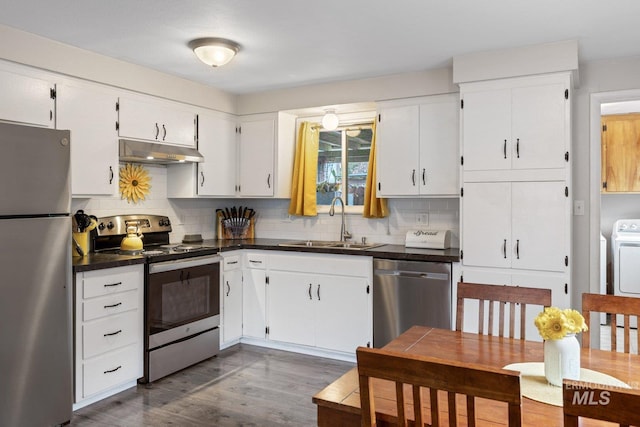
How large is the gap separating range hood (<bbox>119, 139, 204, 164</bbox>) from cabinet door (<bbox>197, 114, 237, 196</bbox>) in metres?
0.20

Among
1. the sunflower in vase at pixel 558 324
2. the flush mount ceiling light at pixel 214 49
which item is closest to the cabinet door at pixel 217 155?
the flush mount ceiling light at pixel 214 49

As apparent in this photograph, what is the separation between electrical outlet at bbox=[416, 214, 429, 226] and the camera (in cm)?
424

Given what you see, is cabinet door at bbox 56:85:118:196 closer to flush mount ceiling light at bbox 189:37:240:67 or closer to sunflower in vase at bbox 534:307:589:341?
flush mount ceiling light at bbox 189:37:240:67

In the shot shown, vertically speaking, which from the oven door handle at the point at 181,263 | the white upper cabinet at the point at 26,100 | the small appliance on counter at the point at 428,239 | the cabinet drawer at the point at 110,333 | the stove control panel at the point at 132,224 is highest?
the white upper cabinet at the point at 26,100

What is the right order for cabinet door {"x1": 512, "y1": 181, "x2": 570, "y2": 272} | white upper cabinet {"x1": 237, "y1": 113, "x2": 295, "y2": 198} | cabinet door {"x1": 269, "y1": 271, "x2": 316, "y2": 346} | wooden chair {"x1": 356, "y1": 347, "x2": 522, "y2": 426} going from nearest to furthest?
wooden chair {"x1": 356, "y1": 347, "x2": 522, "y2": 426}
cabinet door {"x1": 512, "y1": 181, "x2": 570, "y2": 272}
cabinet door {"x1": 269, "y1": 271, "x2": 316, "y2": 346}
white upper cabinet {"x1": 237, "y1": 113, "x2": 295, "y2": 198}

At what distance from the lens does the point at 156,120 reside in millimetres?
3910

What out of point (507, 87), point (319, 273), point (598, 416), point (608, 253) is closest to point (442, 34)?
point (507, 87)

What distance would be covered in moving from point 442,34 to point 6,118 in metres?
2.72

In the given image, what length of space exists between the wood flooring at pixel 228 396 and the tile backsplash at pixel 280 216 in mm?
1269

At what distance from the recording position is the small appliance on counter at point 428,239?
385 centimetres

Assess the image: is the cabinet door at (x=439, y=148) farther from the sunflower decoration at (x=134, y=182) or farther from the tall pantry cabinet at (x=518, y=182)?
the sunflower decoration at (x=134, y=182)

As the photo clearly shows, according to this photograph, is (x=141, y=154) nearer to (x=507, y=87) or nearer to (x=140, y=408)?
(x=140, y=408)

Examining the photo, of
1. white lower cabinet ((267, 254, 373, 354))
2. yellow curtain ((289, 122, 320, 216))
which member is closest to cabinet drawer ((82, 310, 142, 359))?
white lower cabinet ((267, 254, 373, 354))

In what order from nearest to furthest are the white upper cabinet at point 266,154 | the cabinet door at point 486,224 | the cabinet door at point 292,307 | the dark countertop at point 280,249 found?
the dark countertop at point 280,249
the cabinet door at point 486,224
the cabinet door at point 292,307
the white upper cabinet at point 266,154
